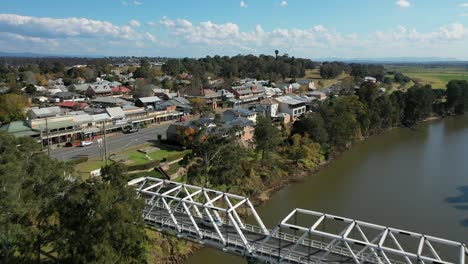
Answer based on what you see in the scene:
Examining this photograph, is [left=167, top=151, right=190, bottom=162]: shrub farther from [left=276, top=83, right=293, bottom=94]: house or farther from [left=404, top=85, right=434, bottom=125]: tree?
[left=276, top=83, right=293, bottom=94]: house

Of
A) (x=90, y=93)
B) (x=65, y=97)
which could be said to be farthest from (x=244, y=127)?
(x=90, y=93)

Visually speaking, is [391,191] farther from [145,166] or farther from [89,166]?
[89,166]

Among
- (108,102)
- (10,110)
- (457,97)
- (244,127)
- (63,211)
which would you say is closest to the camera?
(63,211)

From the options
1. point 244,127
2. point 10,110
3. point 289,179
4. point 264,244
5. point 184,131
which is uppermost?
point 10,110

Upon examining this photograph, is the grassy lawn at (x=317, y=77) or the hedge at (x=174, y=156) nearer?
the hedge at (x=174, y=156)

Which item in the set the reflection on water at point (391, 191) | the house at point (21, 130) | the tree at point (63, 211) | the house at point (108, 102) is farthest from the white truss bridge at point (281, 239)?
the house at point (108, 102)

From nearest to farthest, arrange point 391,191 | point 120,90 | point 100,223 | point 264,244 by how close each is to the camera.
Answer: point 100,223 < point 264,244 < point 391,191 < point 120,90

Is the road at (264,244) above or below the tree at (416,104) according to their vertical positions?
below

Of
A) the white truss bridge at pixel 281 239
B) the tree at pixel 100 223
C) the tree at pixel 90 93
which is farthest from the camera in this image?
the tree at pixel 90 93

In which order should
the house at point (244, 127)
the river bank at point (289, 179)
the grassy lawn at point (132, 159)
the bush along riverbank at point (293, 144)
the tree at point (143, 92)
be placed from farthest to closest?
the tree at point (143, 92) → the house at point (244, 127) → the river bank at point (289, 179) → the grassy lawn at point (132, 159) → the bush along riverbank at point (293, 144)

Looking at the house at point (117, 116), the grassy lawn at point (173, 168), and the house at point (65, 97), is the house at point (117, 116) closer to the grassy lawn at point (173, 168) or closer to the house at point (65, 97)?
the grassy lawn at point (173, 168)
